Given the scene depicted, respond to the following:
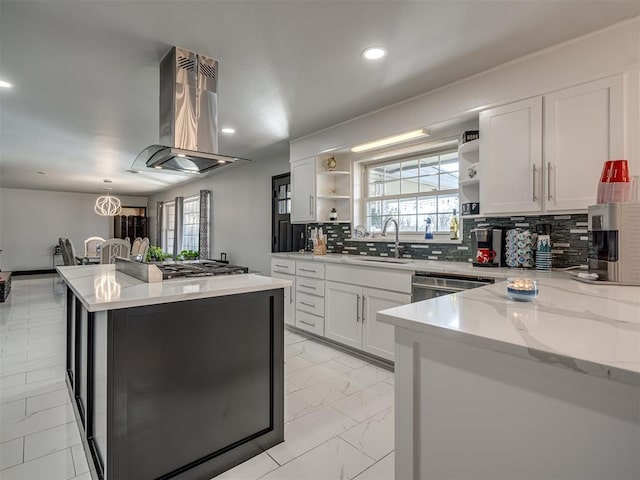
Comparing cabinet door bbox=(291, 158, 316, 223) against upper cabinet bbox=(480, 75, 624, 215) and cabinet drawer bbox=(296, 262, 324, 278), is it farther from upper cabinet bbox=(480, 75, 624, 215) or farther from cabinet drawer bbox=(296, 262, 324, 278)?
upper cabinet bbox=(480, 75, 624, 215)

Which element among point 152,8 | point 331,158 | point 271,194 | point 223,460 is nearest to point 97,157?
point 271,194

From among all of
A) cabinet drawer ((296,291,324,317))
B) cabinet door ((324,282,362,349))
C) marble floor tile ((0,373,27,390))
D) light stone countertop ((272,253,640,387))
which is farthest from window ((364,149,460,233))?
marble floor tile ((0,373,27,390))

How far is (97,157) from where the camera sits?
17.9 ft

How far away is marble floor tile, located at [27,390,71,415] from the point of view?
7.56 ft

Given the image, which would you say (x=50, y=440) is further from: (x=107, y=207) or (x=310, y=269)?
(x=107, y=207)

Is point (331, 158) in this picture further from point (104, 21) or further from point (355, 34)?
point (104, 21)

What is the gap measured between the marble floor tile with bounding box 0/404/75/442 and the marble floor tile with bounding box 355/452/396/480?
6.18ft

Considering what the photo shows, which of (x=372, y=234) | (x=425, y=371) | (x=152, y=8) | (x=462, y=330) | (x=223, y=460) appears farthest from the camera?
(x=372, y=234)

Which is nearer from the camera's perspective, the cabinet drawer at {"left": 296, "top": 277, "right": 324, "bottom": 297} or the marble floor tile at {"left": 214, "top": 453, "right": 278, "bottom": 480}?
the marble floor tile at {"left": 214, "top": 453, "right": 278, "bottom": 480}

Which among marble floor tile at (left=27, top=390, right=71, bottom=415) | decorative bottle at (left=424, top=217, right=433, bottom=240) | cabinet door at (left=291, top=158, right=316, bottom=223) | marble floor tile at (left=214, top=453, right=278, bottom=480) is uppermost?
cabinet door at (left=291, top=158, right=316, bottom=223)

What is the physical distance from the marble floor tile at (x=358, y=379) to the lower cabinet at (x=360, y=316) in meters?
0.14

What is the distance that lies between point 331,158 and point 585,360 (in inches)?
144

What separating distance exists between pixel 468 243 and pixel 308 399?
6.16 feet

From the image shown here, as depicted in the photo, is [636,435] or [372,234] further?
[372,234]
